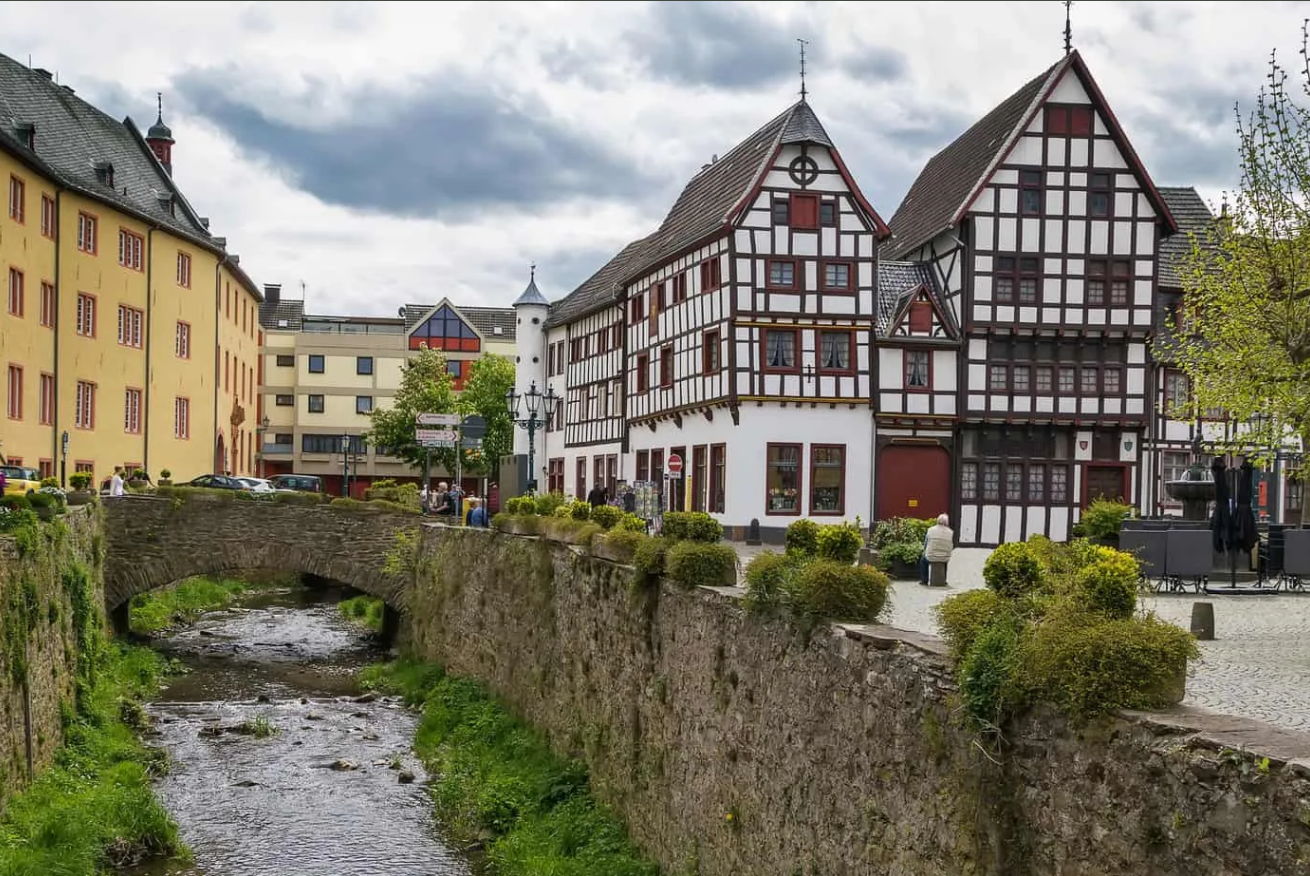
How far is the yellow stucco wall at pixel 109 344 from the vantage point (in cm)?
4294

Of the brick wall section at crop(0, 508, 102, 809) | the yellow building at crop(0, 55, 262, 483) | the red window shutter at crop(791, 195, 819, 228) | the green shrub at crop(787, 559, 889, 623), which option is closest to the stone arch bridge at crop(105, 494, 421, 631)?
the brick wall section at crop(0, 508, 102, 809)

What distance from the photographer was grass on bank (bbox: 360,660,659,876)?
53.8 feet

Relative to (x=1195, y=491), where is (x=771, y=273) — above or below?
above

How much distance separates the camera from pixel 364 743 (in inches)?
985

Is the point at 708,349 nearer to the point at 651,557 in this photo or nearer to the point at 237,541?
the point at 237,541

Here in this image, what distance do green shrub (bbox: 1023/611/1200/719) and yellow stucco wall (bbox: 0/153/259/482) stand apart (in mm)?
39000

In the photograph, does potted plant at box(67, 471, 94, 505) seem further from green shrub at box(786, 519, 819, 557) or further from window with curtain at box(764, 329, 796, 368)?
green shrub at box(786, 519, 819, 557)

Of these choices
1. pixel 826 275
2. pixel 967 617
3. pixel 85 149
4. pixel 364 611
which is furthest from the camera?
pixel 85 149

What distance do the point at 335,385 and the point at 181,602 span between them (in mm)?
49112

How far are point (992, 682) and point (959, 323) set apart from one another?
108 ft

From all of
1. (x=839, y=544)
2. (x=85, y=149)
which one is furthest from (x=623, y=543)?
(x=85, y=149)

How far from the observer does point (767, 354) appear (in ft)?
127

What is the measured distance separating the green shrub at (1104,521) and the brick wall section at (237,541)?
53.5ft

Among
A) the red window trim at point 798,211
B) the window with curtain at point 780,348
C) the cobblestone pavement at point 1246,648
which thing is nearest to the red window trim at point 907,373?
the window with curtain at point 780,348
